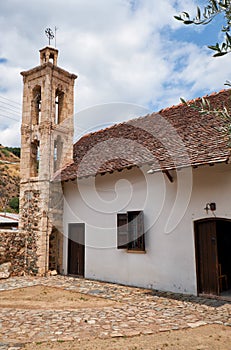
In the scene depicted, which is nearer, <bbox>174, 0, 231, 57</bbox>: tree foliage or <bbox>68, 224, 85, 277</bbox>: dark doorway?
<bbox>174, 0, 231, 57</bbox>: tree foliage

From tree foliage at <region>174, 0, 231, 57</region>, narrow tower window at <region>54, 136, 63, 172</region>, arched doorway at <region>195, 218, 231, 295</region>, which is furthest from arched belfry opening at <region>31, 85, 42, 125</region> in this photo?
tree foliage at <region>174, 0, 231, 57</region>

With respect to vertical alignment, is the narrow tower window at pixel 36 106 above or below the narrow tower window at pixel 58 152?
above

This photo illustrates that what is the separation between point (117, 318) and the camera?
6.00m

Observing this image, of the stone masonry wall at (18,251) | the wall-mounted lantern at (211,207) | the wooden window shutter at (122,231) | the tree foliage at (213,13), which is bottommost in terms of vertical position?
the stone masonry wall at (18,251)

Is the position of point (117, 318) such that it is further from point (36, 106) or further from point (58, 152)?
point (36, 106)

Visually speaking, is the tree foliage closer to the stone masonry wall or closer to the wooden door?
the wooden door

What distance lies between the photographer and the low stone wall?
36.1 feet

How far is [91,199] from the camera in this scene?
11.0m

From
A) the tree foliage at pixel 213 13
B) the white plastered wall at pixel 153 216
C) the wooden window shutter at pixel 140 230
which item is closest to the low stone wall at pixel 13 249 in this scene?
the white plastered wall at pixel 153 216

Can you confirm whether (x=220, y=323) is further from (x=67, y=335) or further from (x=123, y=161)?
(x=123, y=161)

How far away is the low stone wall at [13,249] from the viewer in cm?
1101

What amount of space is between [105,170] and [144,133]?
101 inches

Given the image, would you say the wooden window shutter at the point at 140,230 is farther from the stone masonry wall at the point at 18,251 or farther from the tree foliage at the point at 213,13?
the tree foliage at the point at 213,13

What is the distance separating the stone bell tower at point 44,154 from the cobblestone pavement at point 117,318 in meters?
4.12
